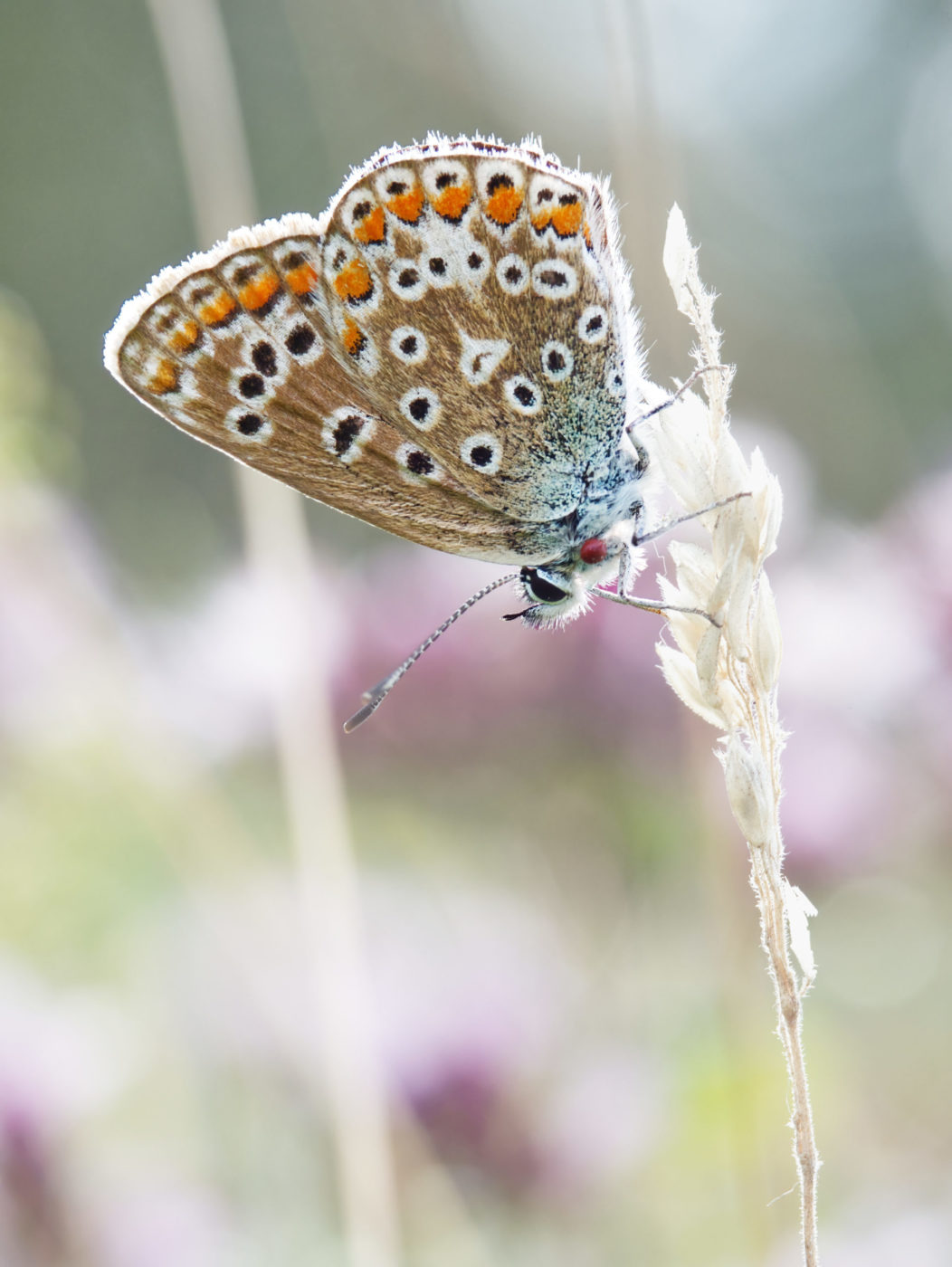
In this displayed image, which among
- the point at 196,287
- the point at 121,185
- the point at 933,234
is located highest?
the point at 121,185

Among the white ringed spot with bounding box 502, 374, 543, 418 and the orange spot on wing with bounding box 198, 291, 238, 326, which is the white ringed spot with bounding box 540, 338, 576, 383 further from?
the orange spot on wing with bounding box 198, 291, 238, 326

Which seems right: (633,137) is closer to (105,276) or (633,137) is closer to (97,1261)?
(97,1261)

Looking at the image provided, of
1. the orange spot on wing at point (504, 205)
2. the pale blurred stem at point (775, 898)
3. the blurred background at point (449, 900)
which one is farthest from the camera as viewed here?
the blurred background at point (449, 900)

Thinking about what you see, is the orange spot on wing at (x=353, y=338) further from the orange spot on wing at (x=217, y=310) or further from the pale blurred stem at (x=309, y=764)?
the pale blurred stem at (x=309, y=764)

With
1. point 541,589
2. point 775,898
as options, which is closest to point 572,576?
point 541,589

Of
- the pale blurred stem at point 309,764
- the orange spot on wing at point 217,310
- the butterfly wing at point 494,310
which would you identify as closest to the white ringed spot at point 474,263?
the butterfly wing at point 494,310

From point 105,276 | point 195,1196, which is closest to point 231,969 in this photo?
point 195,1196
